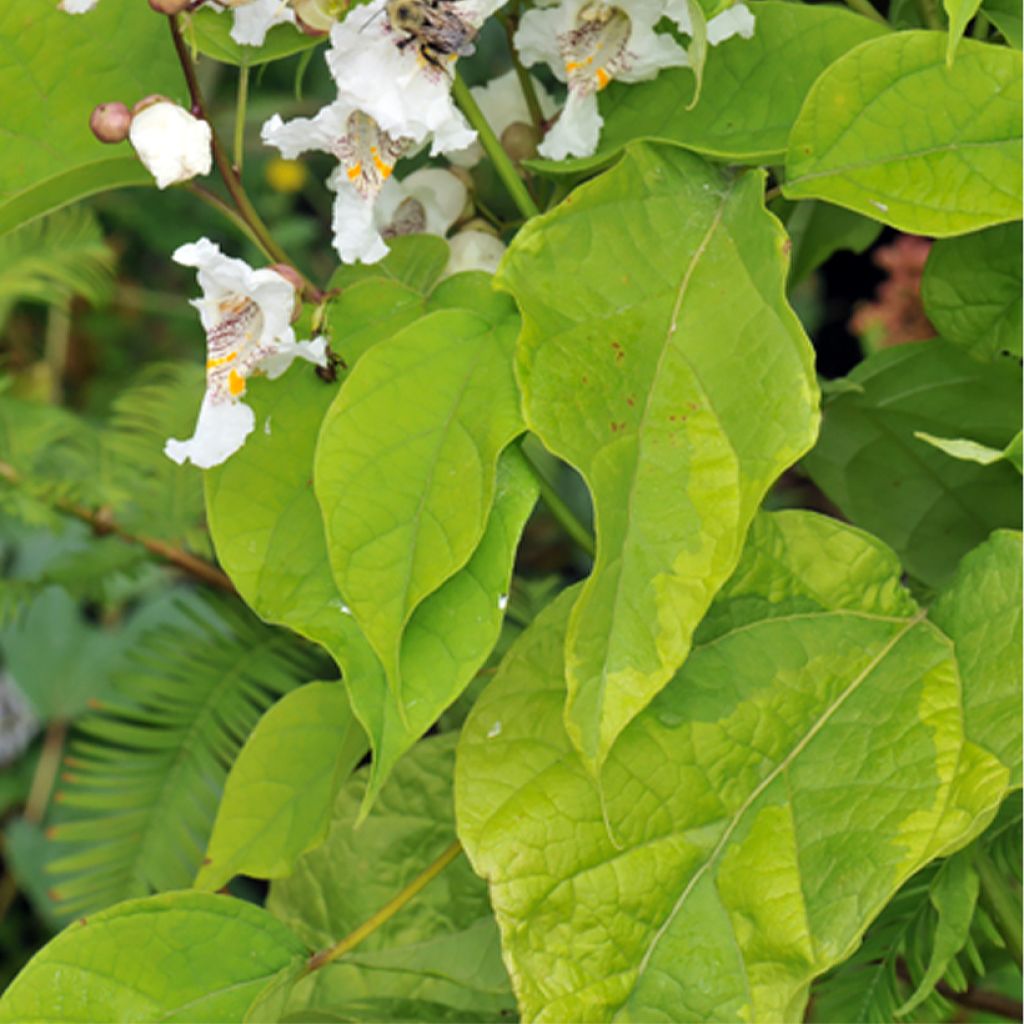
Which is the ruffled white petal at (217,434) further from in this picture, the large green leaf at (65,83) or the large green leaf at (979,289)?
the large green leaf at (979,289)

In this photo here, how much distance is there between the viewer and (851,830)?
46 cm

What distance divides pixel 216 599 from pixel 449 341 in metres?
0.41

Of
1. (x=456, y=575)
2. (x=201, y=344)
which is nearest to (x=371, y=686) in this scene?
(x=456, y=575)

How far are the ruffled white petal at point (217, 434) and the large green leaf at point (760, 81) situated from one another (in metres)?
0.14

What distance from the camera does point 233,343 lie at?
46cm

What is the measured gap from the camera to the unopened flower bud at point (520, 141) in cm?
53

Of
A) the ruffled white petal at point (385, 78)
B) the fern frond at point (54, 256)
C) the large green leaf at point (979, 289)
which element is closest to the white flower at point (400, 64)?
the ruffled white petal at point (385, 78)

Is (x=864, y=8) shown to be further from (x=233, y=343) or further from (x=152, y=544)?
(x=152, y=544)

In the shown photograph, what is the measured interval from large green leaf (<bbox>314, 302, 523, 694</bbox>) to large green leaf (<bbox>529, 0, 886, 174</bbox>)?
89 mm

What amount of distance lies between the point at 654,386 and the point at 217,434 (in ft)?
0.47

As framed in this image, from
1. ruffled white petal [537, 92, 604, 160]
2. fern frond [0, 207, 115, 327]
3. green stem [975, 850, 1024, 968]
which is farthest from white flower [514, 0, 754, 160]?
fern frond [0, 207, 115, 327]

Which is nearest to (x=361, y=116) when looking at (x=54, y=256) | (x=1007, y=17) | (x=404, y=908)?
(x=1007, y=17)

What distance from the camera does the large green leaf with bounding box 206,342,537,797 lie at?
16.4 inches

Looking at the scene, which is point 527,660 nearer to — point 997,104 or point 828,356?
point 997,104
